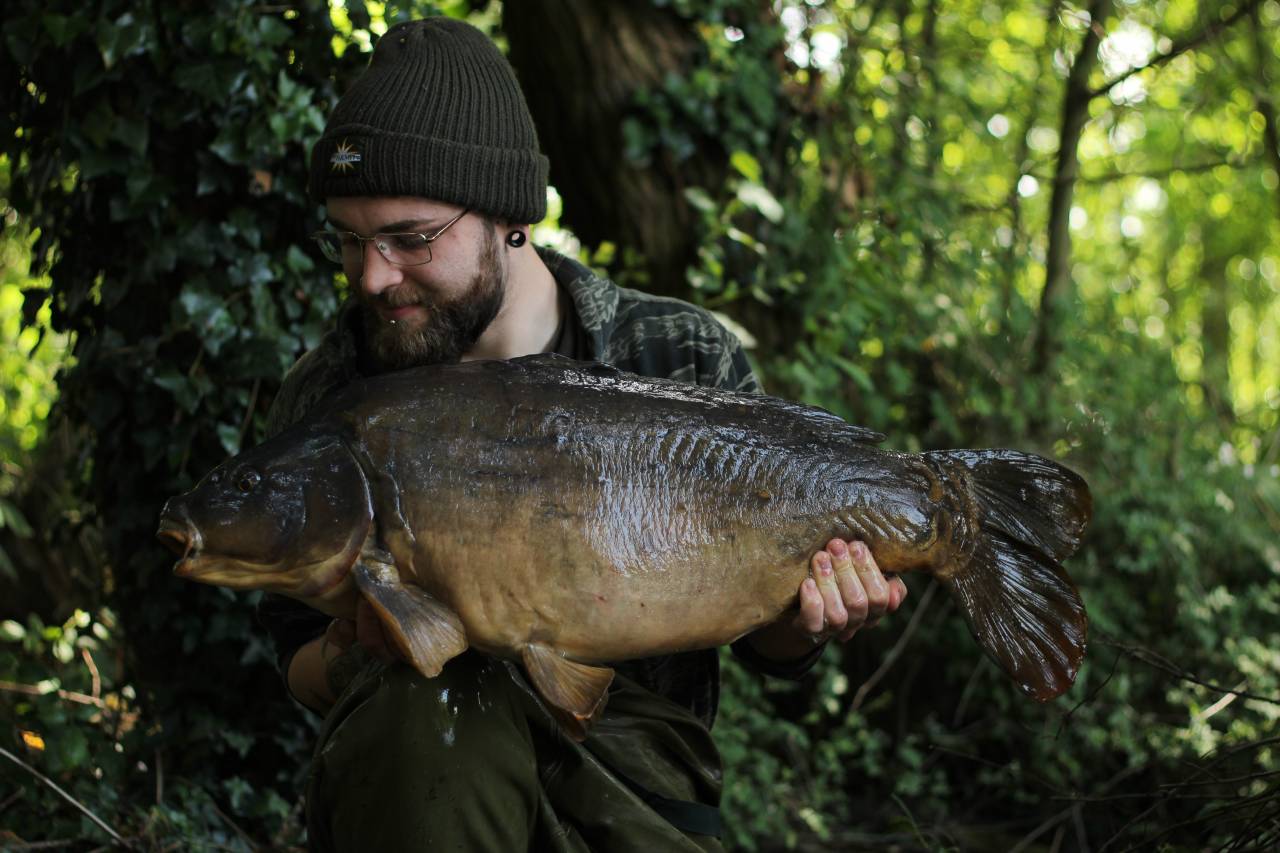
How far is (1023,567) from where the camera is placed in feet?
6.86

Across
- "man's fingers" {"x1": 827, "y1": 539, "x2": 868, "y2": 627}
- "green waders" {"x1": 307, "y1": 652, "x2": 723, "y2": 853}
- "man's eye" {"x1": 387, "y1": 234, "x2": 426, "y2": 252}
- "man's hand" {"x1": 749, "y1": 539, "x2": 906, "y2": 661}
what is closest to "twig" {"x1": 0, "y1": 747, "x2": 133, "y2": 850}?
"green waders" {"x1": 307, "y1": 652, "x2": 723, "y2": 853}

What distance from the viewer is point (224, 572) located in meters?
1.84

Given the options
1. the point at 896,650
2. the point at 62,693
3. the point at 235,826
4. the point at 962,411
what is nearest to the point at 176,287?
the point at 62,693

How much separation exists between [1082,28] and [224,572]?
14.2ft

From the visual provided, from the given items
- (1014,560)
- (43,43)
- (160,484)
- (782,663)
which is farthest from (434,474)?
(43,43)

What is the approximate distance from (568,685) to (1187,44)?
13.5ft

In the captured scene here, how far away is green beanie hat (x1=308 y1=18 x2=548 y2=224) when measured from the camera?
2.23 metres

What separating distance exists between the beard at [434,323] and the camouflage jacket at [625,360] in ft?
0.55

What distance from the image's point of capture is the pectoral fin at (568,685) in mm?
1822

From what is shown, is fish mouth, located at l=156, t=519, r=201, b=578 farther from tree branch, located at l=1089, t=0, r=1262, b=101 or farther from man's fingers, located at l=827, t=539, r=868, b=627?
tree branch, located at l=1089, t=0, r=1262, b=101

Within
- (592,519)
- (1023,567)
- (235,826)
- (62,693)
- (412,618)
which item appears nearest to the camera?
(412,618)

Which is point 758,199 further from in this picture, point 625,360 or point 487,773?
point 487,773

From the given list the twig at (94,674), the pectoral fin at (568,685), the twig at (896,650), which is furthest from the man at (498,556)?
the twig at (896,650)

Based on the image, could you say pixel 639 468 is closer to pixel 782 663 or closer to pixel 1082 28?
pixel 782 663
